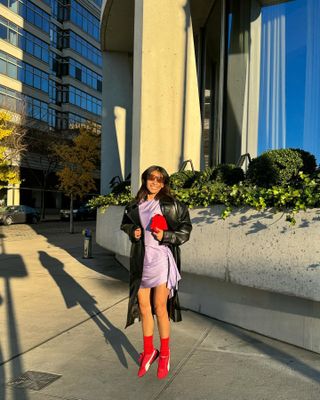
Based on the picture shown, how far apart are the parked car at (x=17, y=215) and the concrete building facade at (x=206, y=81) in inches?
619

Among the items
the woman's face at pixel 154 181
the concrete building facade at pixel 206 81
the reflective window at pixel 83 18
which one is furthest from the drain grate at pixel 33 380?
the reflective window at pixel 83 18

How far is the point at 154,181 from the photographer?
12.3 feet

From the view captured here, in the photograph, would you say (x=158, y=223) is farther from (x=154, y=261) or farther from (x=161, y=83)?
(x=161, y=83)

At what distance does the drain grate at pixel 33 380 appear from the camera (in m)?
3.48

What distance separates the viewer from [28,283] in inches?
306

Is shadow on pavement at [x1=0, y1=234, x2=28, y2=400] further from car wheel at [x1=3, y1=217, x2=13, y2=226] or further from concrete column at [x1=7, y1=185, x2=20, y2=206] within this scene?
concrete column at [x1=7, y1=185, x2=20, y2=206]

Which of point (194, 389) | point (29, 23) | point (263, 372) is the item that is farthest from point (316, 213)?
point (29, 23)

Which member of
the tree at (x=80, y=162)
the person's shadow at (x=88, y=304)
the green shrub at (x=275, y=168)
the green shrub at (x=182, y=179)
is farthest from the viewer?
the tree at (x=80, y=162)

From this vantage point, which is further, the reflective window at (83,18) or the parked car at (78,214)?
the reflective window at (83,18)

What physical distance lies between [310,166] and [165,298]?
3.17 m

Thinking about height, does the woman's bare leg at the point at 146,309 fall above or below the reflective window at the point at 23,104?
below

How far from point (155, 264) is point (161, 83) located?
443cm

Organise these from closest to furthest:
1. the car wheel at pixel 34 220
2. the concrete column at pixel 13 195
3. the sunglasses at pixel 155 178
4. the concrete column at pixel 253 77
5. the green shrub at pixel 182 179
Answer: the sunglasses at pixel 155 178 → the green shrub at pixel 182 179 → the concrete column at pixel 253 77 → the car wheel at pixel 34 220 → the concrete column at pixel 13 195

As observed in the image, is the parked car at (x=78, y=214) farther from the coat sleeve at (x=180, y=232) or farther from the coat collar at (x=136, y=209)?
the coat sleeve at (x=180, y=232)
